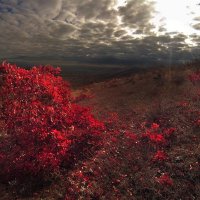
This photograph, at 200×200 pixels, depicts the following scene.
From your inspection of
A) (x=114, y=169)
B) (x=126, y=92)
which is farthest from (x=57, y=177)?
(x=126, y=92)

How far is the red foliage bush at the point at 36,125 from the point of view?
17266mm

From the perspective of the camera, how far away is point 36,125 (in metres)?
18.0

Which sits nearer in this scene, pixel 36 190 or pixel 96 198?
pixel 96 198

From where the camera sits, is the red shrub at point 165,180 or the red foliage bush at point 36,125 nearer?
the red shrub at point 165,180

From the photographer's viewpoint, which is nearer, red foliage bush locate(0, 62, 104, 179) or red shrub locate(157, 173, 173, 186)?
red shrub locate(157, 173, 173, 186)

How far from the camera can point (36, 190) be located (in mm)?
16719

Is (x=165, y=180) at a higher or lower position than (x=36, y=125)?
lower

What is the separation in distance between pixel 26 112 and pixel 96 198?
727 cm

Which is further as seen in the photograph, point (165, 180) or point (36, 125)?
point (36, 125)

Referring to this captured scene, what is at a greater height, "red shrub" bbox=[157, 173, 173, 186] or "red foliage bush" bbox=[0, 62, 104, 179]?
"red foliage bush" bbox=[0, 62, 104, 179]

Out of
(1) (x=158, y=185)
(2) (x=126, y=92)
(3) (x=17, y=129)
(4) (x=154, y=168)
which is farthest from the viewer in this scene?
(2) (x=126, y=92)

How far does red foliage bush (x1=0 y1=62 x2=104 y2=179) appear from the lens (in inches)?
680

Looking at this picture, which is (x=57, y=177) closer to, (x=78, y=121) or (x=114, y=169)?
(x=114, y=169)

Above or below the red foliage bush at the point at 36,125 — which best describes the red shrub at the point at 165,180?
below
